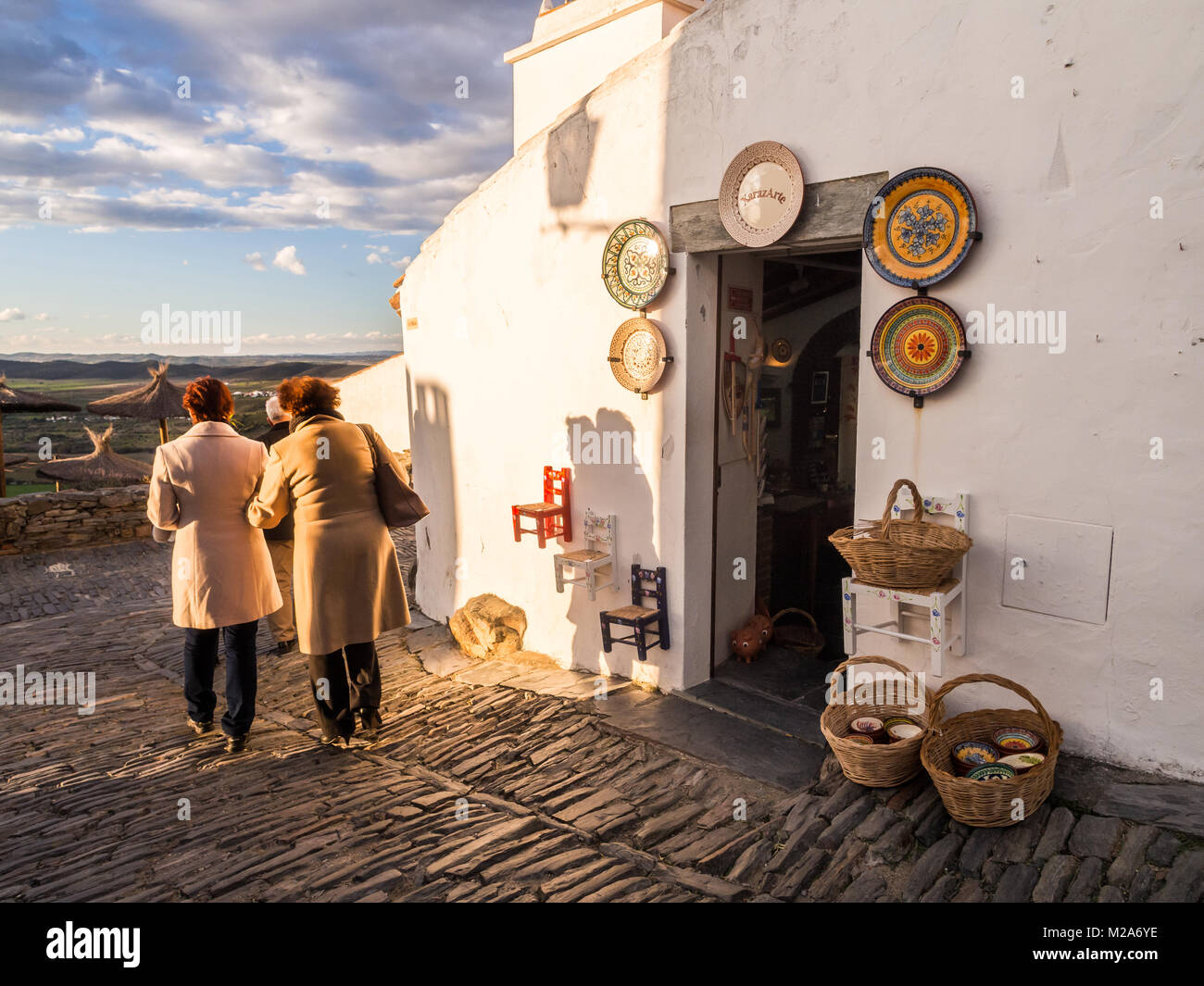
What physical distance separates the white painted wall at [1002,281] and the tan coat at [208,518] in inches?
95.4

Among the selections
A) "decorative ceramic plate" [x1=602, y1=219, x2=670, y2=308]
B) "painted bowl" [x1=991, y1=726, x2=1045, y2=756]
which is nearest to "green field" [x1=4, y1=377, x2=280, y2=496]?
"decorative ceramic plate" [x1=602, y1=219, x2=670, y2=308]

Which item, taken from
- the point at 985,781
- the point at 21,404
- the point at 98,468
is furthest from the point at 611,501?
the point at 21,404

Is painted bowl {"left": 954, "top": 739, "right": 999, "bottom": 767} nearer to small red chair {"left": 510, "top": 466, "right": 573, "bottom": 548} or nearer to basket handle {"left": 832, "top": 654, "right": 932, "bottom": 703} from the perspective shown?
basket handle {"left": 832, "top": 654, "right": 932, "bottom": 703}

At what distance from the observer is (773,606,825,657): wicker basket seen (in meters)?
6.28

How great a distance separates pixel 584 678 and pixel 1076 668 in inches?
129

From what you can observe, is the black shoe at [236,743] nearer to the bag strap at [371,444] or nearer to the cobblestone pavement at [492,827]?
the cobblestone pavement at [492,827]

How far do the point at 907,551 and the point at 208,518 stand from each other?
3.90 meters

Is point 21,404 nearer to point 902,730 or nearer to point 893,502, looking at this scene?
point 893,502

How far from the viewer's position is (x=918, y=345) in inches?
171

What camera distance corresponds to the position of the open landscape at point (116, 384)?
2938 cm

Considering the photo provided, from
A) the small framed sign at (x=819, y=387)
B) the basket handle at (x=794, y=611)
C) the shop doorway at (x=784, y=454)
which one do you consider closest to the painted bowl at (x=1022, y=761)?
the shop doorway at (x=784, y=454)

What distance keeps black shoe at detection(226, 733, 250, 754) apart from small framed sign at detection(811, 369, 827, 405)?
5649mm

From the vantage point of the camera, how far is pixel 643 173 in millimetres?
5543

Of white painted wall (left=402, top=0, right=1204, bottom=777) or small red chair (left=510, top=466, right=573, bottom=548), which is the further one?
small red chair (left=510, top=466, right=573, bottom=548)
